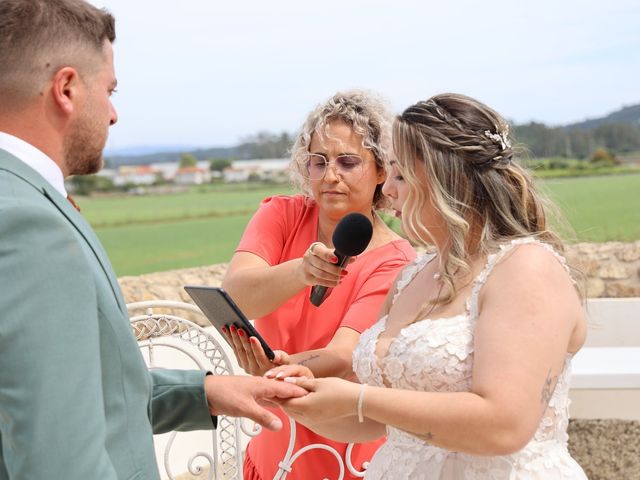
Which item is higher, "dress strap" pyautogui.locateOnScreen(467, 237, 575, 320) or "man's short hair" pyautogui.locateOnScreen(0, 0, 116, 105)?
"man's short hair" pyautogui.locateOnScreen(0, 0, 116, 105)

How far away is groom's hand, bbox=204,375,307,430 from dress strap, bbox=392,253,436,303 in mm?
666

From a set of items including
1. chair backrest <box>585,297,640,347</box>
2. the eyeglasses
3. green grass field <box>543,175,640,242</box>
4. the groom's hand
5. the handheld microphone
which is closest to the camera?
the groom's hand

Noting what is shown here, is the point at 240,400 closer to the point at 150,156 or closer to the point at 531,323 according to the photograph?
the point at 531,323

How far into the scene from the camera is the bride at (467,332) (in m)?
2.13

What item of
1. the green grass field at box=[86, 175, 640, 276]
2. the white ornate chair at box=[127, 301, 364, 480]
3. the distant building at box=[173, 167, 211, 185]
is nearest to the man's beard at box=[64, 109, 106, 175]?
the white ornate chair at box=[127, 301, 364, 480]

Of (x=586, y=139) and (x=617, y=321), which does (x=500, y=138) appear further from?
(x=586, y=139)

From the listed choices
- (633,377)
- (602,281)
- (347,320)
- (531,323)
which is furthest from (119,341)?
(602,281)

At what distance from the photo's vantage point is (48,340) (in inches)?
54.7

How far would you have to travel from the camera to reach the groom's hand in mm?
2055

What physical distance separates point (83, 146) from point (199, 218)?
1148 inches

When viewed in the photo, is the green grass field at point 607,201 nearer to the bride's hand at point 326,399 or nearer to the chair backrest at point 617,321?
the chair backrest at point 617,321

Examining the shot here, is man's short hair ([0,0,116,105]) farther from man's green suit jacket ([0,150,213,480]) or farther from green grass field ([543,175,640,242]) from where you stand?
green grass field ([543,175,640,242])

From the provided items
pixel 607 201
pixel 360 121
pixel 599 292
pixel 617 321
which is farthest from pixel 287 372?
pixel 607 201

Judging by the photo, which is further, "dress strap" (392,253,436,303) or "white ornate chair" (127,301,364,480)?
"white ornate chair" (127,301,364,480)
